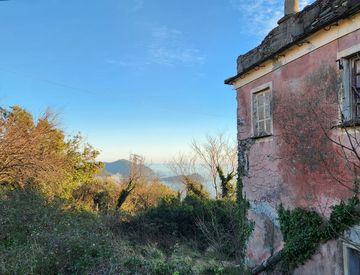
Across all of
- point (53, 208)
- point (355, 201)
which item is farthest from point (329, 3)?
point (53, 208)

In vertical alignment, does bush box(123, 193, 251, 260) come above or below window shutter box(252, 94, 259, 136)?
below

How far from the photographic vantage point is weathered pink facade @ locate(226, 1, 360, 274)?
629 cm

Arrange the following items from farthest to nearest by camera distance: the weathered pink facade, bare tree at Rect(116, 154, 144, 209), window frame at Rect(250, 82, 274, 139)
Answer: bare tree at Rect(116, 154, 144, 209), window frame at Rect(250, 82, 274, 139), the weathered pink facade

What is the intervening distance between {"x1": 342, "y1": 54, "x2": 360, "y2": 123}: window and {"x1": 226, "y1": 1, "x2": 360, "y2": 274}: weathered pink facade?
80 mm

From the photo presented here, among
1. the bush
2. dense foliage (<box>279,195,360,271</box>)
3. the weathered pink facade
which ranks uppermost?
the weathered pink facade

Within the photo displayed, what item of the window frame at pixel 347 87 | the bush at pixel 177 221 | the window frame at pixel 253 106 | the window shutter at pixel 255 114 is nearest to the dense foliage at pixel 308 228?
the window frame at pixel 347 87

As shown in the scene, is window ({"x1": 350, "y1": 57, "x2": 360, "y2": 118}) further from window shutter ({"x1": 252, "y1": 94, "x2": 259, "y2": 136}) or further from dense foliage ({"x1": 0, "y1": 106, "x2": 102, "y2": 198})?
dense foliage ({"x1": 0, "y1": 106, "x2": 102, "y2": 198})

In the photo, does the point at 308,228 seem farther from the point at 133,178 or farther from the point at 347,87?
the point at 133,178

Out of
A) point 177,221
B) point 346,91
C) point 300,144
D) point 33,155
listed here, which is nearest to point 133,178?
point 177,221

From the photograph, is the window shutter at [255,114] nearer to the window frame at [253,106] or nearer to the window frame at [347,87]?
the window frame at [253,106]

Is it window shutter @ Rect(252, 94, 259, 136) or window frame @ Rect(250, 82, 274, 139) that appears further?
window shutter @ Rect(252, 94, 259, 136)

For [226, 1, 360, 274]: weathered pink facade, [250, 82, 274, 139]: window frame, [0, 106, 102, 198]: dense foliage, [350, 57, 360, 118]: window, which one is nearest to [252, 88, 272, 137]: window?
[250, 82, 274, 139]: window frame

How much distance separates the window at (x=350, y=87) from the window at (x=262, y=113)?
2547 mm

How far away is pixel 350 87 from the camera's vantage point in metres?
6.09
